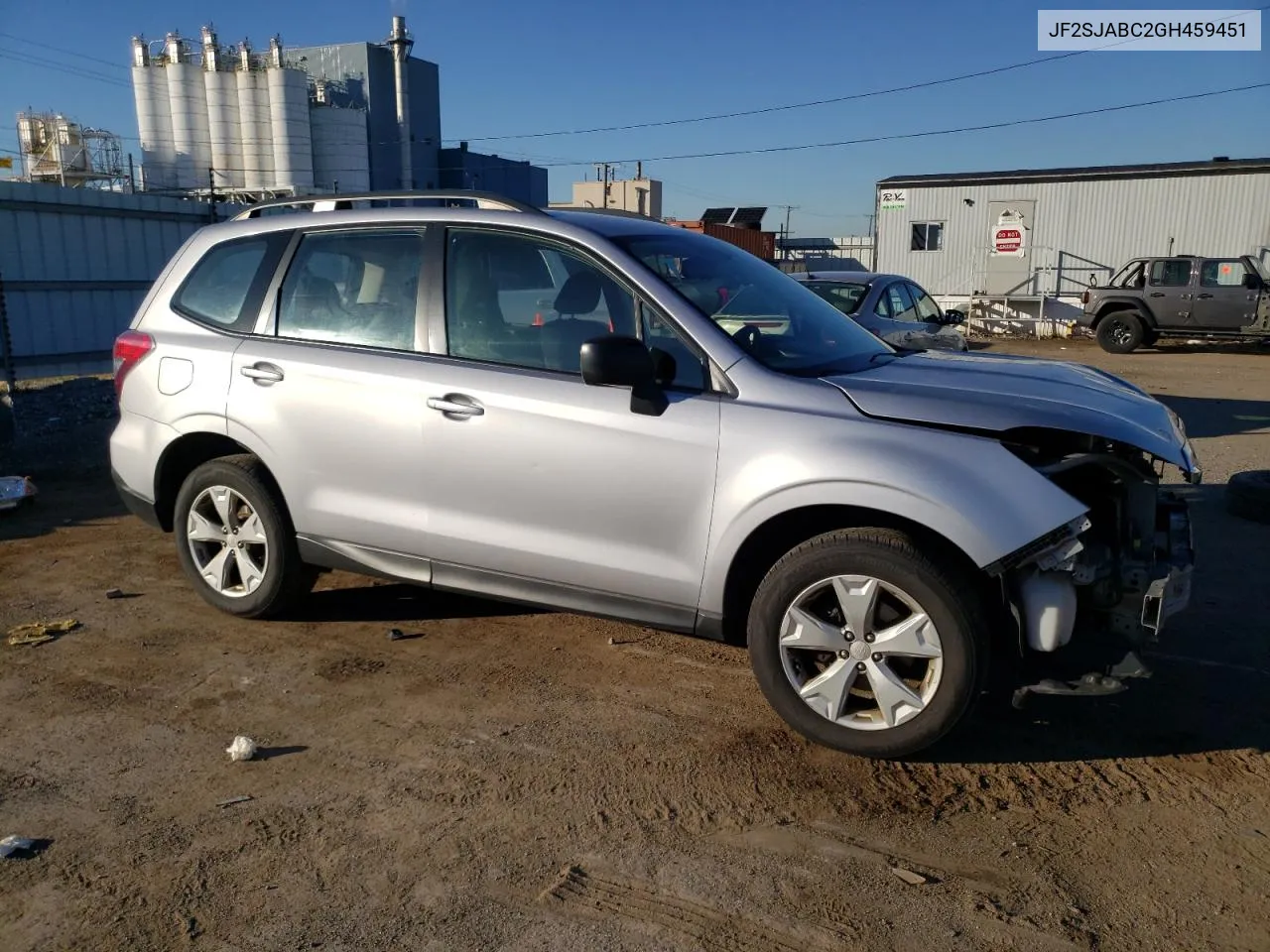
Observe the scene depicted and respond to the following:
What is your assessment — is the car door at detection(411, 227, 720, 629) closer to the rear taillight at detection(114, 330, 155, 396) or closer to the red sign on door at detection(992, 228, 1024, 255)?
the rear taillight at detection(114, 330, 155, 396)

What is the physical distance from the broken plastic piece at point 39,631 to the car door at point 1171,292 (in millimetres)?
22222

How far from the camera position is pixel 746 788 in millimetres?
3332

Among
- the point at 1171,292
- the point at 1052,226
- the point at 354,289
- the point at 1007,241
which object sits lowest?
the point at 1171,292

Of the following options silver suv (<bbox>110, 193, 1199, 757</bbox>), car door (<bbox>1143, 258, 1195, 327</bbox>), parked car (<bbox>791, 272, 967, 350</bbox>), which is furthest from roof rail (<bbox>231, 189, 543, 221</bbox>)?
car door (<bbox>1143, 258, 1195, 327</bbox>)

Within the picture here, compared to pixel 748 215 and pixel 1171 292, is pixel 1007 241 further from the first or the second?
pixel 748 215

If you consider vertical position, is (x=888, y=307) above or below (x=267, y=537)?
above

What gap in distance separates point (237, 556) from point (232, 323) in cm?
Result: 113

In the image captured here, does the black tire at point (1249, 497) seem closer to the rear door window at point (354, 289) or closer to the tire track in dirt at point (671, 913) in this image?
the tire track in dirt at point (671, 913)

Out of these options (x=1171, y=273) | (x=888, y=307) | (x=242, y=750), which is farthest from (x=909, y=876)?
(x=1171, y=273)

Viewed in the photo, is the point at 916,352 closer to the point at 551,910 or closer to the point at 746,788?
the point at 746,788

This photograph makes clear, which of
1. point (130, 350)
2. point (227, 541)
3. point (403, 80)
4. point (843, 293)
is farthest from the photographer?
point (403, 80)

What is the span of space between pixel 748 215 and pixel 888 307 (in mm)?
34357

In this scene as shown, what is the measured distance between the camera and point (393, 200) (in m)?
4.67

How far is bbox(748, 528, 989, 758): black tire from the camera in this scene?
128 inches
